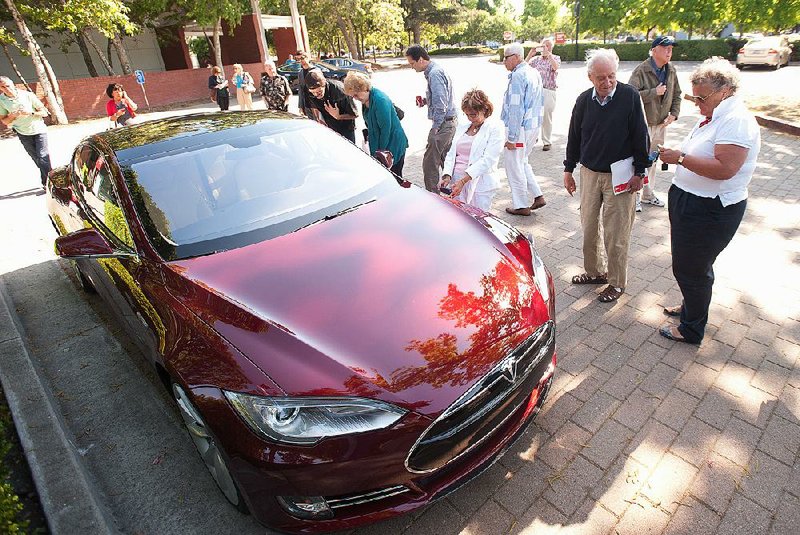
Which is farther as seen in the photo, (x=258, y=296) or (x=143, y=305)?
(x=143, y=305)

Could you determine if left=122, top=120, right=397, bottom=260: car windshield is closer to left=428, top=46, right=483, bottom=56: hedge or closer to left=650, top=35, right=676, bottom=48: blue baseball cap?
left=650, top=35, right=676, bottom=48: blue baseball cap

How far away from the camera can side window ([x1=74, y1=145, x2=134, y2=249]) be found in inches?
108

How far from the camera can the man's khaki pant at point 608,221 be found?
3565 mm

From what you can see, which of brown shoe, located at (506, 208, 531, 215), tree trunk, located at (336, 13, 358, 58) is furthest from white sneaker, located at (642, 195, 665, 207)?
tree trunk, located at (336, 13, 358, 58)

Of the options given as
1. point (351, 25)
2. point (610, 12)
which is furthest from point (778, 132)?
point (610, 12)

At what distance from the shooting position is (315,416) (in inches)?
70.7

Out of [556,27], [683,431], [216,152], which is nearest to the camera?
[683,431]

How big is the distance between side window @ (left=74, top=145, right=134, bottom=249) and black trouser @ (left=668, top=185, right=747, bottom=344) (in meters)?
3.34

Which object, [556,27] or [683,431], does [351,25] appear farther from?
[556,27]

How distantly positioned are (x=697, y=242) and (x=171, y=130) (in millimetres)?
3633

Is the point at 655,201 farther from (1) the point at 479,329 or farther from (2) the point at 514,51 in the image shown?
(1) the point at 479,329

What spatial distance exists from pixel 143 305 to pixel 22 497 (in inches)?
43.5

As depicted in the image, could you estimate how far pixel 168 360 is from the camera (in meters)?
2.18

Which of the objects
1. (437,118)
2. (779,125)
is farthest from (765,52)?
(437,118)
